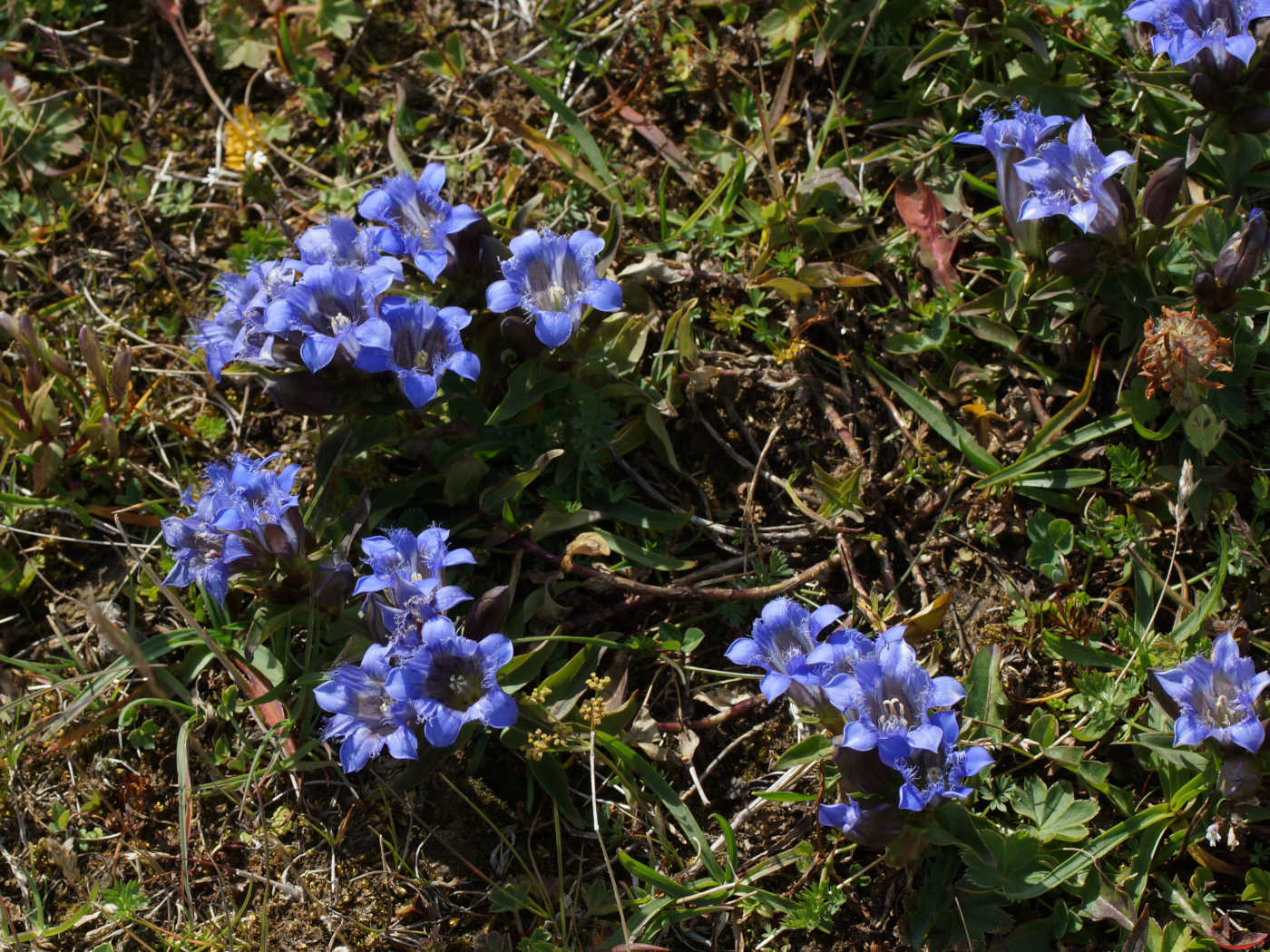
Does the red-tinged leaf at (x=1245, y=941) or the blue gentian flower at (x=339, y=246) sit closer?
the red-tinged leaf at (x=1245, y=941)

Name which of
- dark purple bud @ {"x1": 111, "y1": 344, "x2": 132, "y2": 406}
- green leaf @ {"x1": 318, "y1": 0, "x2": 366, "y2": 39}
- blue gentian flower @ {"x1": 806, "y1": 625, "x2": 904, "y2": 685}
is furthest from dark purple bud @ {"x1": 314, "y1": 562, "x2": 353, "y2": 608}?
green leaf @ {"x1": 318, "y1": 0, "x2": 366, "y2": 39}

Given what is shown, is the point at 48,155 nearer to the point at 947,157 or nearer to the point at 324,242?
the point at 324,242

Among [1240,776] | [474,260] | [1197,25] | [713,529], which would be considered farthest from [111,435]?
[1197,25]

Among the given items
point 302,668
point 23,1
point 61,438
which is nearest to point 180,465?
point 61,438

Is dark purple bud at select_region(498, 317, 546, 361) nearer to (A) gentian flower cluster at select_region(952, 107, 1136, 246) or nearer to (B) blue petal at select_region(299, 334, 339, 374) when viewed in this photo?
(B) blue petal at select_region(299, 334, 339, 374)

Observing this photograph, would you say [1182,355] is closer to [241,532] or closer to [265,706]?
[241,532]

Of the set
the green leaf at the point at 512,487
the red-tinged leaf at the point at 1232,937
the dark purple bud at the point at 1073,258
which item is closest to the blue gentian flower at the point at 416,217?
the green leaf at the point at 512,487

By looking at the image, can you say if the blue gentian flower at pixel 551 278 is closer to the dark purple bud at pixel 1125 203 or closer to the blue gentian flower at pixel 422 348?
the blue gentian flower at pixel 422 348
